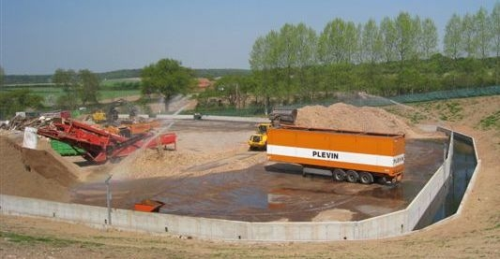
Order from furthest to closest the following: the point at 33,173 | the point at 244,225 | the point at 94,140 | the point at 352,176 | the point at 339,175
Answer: the point at 94,140, the point at 33,173, the point at 339,175, the point at 352,176, the point at 244,225

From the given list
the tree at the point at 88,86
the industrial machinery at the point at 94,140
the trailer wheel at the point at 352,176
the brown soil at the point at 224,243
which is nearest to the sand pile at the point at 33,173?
the brown soil at the point at 224,243

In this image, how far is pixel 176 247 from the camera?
1766 cm

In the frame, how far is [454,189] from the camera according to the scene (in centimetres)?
3177

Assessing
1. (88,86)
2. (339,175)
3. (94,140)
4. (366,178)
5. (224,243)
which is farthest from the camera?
(88,86)

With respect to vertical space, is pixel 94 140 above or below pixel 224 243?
above

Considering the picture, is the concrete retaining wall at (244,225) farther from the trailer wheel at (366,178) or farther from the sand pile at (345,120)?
the sand pile at (345,120)

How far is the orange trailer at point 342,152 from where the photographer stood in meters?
29.3

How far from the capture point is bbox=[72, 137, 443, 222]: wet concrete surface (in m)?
25.4

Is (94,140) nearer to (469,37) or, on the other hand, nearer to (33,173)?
(33,173)

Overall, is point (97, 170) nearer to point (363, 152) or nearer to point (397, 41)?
point (363, 152)

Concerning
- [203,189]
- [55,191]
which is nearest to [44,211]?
[55,191]

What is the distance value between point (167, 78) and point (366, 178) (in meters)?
79.7

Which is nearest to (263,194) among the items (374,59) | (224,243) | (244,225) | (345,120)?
(244,225)

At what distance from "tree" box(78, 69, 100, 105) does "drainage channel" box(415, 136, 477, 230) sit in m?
86.5
